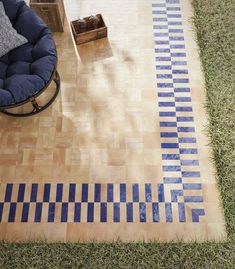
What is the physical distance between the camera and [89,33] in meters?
3.29

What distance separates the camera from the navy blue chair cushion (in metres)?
2.56

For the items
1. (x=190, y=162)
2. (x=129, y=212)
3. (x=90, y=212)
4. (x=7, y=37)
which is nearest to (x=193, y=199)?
(x=190, y=162)

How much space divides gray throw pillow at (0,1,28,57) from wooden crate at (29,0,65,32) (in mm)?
448

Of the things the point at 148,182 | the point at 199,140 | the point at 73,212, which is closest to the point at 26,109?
the point at 73,212

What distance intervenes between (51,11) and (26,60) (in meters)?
0.71

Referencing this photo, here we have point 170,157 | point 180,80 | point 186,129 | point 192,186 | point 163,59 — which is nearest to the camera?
point 192,186

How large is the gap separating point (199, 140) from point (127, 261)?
117cm

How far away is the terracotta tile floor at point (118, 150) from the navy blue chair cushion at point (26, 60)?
17.5 inches

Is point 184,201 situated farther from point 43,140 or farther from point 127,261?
point 43,140

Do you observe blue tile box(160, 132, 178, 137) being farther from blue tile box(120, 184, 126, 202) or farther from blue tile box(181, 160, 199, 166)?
blue tile box(120, 184, 126, 202)

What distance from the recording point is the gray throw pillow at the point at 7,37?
2.74m

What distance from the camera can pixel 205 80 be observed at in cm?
315

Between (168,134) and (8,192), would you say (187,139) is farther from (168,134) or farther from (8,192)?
(8,192)

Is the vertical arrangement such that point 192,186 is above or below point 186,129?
below
